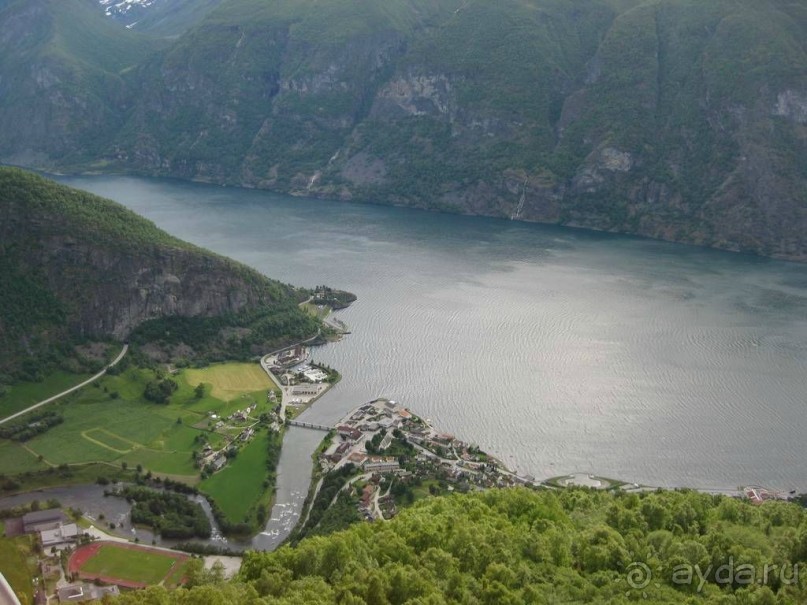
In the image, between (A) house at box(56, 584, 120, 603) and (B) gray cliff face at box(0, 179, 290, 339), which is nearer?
(A) house at box(56, 584, 120, 603)

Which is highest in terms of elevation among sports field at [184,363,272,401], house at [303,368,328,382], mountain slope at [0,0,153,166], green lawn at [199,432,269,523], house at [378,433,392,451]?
mountain slope at [0,0,153,166]

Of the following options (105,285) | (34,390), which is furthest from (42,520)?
(105,285)

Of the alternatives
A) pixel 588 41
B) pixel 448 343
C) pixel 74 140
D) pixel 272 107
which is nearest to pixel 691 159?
pixel 588 41

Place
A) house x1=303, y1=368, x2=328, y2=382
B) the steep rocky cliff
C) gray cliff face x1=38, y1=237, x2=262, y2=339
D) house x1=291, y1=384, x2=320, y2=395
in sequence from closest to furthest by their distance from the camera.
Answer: house x1=291, y1=384, x2=320, y2=395
house x1=303, y1=368, x2=328, y2=382
gray cliff face x1=38, y1=237, x2=262, y2=339
the steep rocky cliff

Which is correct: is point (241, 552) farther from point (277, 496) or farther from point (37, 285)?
point (37, 285)

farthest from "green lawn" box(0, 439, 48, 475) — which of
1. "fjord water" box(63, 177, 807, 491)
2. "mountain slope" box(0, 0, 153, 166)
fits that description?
"mountain slope" box(0, 0, 153, 166)

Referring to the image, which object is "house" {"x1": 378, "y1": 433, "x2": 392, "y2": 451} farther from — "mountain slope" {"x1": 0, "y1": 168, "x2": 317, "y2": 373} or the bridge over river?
"mountain slope" {"x1": 0, "y1": 168, "x2": 317, "y2": 373}

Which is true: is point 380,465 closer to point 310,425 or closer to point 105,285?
point 310,425

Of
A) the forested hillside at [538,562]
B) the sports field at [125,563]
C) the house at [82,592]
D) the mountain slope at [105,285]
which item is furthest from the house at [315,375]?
the forested hillside at [538,562]
